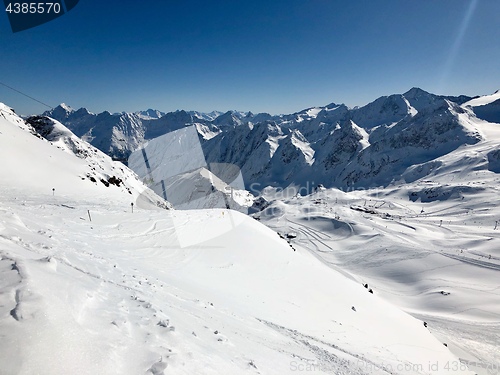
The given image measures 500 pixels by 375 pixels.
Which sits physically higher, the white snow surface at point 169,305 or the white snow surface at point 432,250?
the white snow surface at point 169,305

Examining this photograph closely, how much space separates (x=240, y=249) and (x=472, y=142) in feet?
677

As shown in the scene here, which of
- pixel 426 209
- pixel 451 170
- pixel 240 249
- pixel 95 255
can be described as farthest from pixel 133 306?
pixel 451 170

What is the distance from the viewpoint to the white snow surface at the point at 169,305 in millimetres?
4773

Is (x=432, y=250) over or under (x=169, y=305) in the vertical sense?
under

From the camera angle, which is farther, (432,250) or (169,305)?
(432,250)

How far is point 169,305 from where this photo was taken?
8883 millimetres

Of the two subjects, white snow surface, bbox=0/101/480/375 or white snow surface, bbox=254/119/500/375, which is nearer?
white snow surface, bbox=0/101/480/375

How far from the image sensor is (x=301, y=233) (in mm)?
73375

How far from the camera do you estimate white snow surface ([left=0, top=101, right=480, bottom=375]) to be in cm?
477

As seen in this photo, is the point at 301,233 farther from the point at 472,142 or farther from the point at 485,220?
the point at 472,142

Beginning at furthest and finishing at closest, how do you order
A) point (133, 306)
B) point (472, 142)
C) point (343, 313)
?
point (472, 142), point (343, 313), point (133, 306)

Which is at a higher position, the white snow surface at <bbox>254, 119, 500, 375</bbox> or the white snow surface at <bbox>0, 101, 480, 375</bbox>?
the white snow surface at <bbox>0, 101, 480, 375</bbox>

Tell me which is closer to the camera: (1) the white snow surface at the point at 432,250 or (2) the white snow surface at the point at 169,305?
(2) the white snow surface at the point at 169,305

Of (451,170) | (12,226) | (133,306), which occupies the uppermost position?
(12,226)
